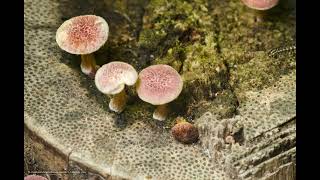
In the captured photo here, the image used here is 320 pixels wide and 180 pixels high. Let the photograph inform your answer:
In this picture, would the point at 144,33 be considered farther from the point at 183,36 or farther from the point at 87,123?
the point at 87,123

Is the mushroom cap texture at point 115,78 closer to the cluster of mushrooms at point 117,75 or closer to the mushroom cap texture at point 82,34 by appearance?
the cluster of mushrooms at point 117,75

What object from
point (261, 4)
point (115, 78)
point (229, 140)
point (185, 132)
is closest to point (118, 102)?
point (115, 78)

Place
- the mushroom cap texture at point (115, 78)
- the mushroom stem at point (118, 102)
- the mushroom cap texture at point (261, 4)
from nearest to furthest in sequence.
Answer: the mushroom cap texture at point (115, 78)
the mushroom stem at point (118, 102)
the mushroom cap texture at point (261, 4)

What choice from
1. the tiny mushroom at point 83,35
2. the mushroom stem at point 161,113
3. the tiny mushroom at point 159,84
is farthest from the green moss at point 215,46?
the tiny mushroom at point 83,35

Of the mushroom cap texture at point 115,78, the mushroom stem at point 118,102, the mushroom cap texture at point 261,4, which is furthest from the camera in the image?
the mushroom cap texture at point 261,4

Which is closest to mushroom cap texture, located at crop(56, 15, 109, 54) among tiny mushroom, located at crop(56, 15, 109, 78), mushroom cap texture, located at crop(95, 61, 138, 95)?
tiny mushroom, located at crop(56, 15, 109, 78)

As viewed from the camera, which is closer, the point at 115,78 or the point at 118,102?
the point at 115,78

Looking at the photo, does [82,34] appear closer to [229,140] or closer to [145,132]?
[145,132]
